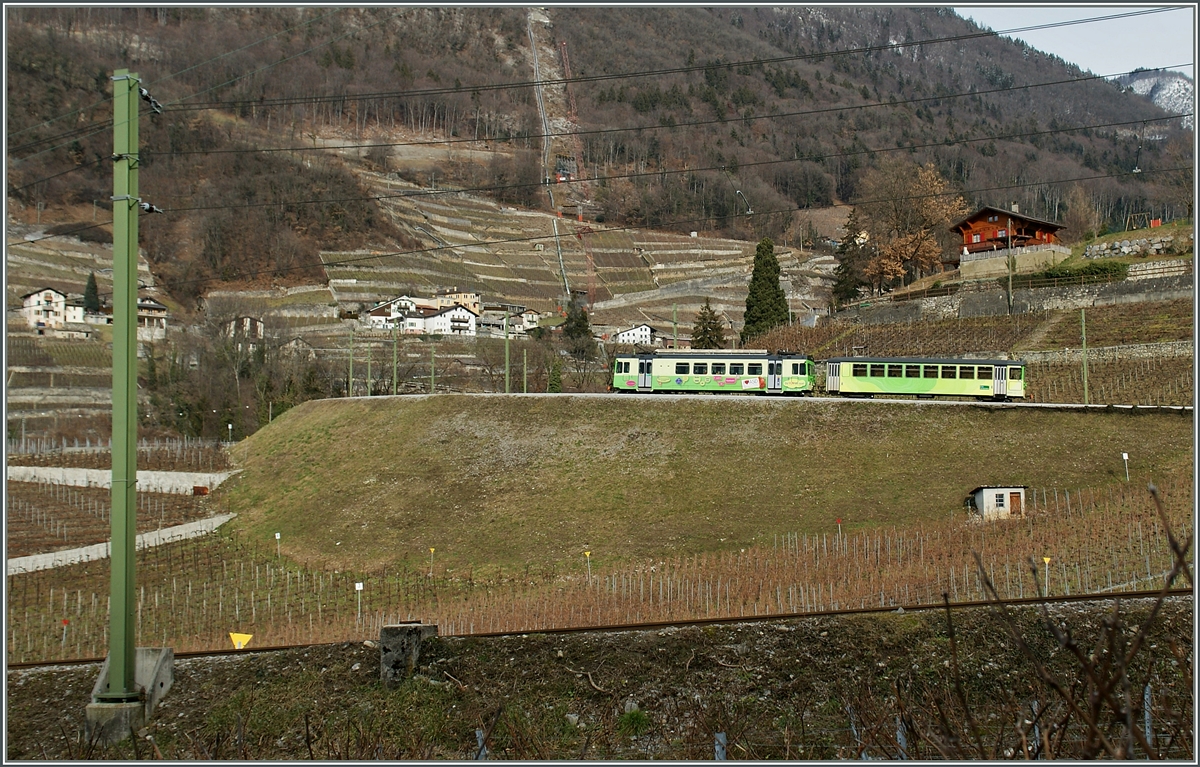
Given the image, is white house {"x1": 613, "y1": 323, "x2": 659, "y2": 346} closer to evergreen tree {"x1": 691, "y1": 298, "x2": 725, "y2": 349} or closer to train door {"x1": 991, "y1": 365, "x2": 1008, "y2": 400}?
evergreen tree {"x1": 691, "y1": 298, "x2": 725, "y2": 349}

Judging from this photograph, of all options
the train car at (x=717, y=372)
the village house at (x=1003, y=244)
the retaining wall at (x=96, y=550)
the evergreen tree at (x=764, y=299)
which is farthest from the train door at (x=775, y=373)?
the village house at (x=1003, y=244)

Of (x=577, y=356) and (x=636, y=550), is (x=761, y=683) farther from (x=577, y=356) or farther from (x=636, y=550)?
(x=577, y=356)

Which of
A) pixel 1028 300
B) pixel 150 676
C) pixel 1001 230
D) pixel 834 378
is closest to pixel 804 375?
pixel 834 378

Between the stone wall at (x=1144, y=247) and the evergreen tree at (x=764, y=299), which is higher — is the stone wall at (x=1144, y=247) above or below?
above

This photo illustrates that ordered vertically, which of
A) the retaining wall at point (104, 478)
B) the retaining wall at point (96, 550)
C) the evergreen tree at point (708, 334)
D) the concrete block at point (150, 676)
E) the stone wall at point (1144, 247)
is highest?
the stone wall at point (1144, 247)

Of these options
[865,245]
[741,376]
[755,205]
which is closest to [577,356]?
[865,245]

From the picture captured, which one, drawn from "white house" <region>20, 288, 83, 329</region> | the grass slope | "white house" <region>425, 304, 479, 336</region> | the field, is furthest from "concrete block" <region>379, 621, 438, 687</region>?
"white house" <region>20, 288, 83, 329</region>

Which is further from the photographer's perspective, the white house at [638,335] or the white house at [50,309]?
the white house at [638,335]

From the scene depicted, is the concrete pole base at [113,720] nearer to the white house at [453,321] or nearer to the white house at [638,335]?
the white house at [638,335]
